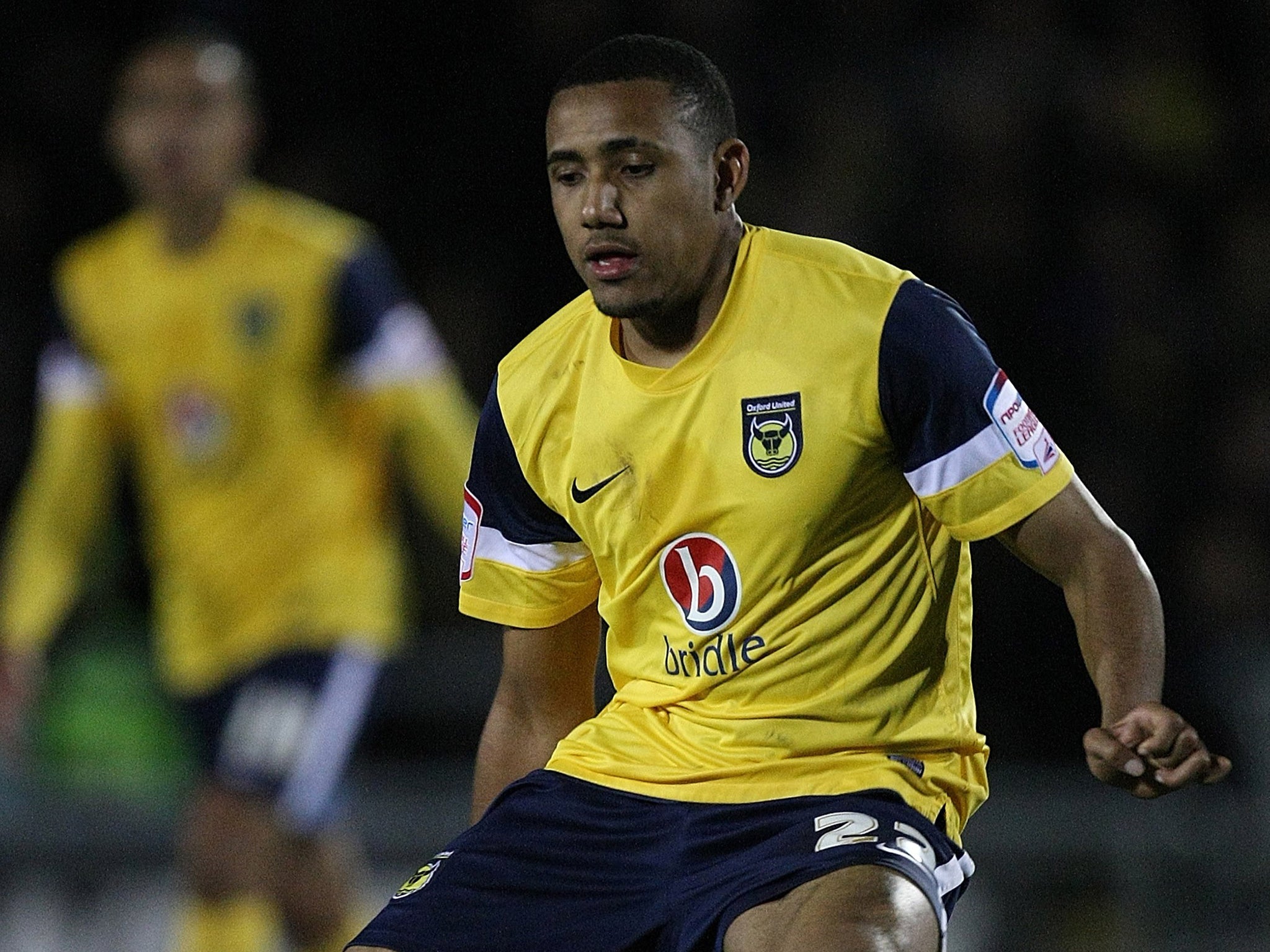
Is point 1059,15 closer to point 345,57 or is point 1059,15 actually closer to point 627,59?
point 345,57

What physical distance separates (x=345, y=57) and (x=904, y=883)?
7426mm

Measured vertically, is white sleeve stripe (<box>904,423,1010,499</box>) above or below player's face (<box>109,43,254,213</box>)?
below

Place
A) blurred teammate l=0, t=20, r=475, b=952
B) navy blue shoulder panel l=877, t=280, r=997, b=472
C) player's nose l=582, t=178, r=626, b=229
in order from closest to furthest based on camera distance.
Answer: navy blue shoulder panel l=877, t=280, r=997, b=472 < player's nose l=582, t=178, r=626, b=229 < blurred teammate l=0, t=20, r=475, b=952

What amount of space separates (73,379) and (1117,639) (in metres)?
4.21

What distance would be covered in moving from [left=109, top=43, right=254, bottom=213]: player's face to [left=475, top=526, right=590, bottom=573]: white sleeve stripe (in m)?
3.27

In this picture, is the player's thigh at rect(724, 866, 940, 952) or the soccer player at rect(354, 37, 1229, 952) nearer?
the player's thigh at rect(724, 866, 940, 952)

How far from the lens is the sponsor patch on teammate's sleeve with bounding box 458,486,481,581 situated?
3.44 m

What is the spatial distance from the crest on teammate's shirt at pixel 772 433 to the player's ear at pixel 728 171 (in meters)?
0.35

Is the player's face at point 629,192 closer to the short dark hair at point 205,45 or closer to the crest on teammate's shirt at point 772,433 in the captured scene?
the crest on teammate's shirt at point 772,433

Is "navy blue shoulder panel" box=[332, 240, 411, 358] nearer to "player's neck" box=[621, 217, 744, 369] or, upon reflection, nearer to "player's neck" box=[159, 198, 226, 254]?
"player's neck" box=[159, 198, 226, 254]

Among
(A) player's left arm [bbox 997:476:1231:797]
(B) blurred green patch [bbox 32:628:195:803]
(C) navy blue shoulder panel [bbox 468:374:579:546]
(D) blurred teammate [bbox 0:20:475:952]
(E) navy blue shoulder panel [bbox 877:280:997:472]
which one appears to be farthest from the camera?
(B) blurred green patch [bbox 32:628:195:803]

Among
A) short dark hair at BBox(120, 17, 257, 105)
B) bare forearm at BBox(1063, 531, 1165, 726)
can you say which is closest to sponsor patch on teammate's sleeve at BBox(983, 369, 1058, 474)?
bare forearm at BBox(1063, 531, 1165, 726)

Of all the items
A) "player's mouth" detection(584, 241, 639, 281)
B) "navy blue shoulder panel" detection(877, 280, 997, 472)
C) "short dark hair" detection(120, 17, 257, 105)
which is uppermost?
"short dark hair" detection(120, 17, 257, 105)

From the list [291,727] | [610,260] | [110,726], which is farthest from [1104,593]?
[110,726]
